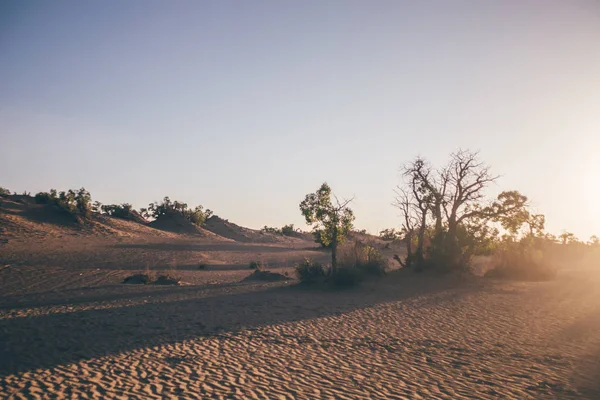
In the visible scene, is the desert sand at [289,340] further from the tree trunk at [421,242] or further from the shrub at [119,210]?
the shrub at [119,210]

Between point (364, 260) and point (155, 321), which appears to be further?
point (364, 260)

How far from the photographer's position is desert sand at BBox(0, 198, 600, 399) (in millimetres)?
7227

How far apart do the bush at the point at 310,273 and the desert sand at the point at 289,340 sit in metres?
0.96

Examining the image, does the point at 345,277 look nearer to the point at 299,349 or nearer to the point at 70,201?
the point at 299,349

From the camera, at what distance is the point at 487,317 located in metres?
14.3

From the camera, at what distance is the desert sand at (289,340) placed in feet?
23.7

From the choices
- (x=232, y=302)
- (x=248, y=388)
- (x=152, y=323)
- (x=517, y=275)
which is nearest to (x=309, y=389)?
(x=248, y=388)

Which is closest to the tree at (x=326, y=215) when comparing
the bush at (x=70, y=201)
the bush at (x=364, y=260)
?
the bush at (x=364, y=260)

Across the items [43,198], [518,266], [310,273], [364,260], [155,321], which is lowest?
[155,321]

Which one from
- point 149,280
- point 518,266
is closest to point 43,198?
point 149,280

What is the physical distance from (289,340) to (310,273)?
11.7m

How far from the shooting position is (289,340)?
1062cm

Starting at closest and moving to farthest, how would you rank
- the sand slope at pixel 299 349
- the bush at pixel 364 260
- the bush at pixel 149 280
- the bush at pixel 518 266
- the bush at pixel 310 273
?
the sand slope at pixel 299 349 → the bush at pixel 149 280 → the bush at pixel 310 273 → the bush at pixel 364 260 → the bush at pixel 518 266

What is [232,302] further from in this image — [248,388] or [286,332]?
[248,388]
